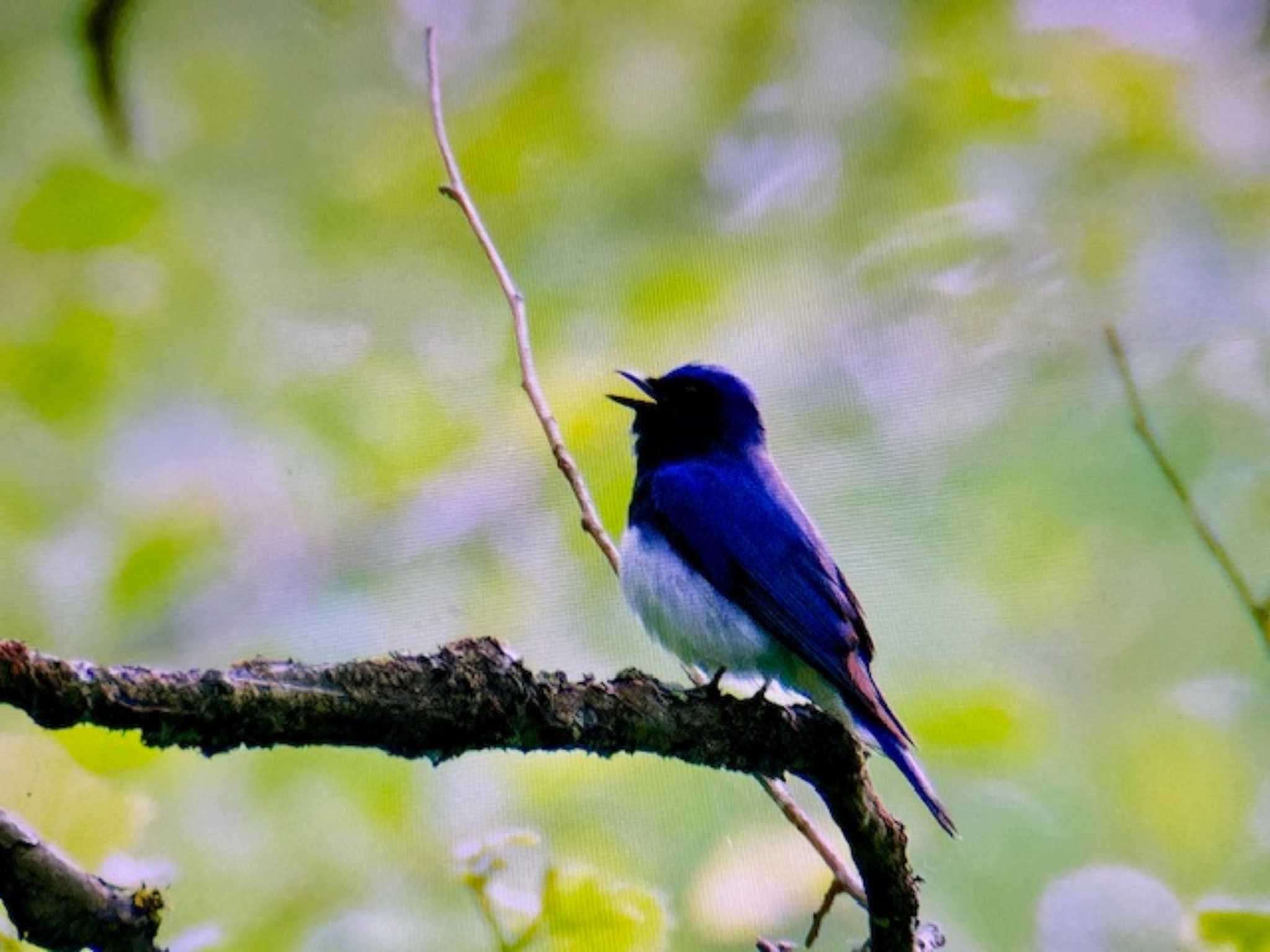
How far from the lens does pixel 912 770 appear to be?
66.1 inches

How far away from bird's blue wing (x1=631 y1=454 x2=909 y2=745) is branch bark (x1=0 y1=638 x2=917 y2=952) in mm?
145

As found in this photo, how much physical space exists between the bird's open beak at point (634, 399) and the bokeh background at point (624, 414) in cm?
24

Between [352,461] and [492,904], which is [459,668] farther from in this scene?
[352,461]

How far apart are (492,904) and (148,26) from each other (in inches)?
86.1

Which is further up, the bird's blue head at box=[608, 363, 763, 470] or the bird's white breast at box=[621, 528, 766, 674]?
the bird's blue head at box=[608, 363, 763, 470]

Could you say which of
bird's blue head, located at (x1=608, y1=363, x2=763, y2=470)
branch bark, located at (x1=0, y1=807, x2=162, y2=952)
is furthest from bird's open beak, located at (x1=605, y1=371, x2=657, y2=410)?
branch bark, located at (x1=0, y1=807, x2=162, y2=952)

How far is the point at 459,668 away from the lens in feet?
4.12

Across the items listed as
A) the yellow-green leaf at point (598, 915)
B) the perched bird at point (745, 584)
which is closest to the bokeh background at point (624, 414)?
the yellow-green leaf at point (598, 915)

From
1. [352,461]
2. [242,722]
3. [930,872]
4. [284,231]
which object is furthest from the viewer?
[284,231]

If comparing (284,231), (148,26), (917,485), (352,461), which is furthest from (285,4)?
(917,485)

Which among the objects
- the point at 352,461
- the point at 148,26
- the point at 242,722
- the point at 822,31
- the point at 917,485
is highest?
the point at 822,31

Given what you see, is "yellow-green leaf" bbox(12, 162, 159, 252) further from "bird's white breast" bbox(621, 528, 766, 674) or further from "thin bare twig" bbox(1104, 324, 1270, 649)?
"thin bare twig" bbox(1104, 324, 1270, 649)

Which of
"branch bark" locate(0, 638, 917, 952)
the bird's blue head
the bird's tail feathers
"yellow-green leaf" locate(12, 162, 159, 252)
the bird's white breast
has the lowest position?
"branch bark" locate(0, 638, 917, 952)

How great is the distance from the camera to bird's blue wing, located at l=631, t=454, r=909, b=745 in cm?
180
